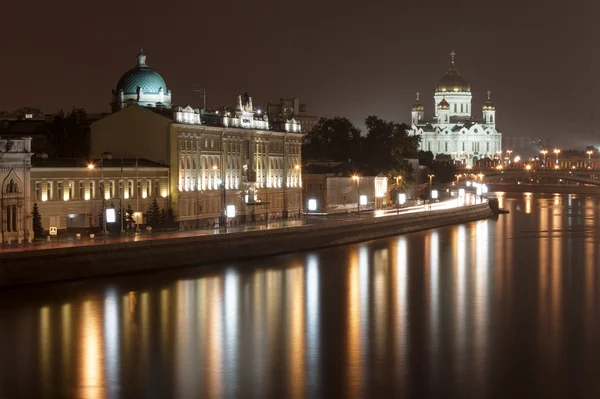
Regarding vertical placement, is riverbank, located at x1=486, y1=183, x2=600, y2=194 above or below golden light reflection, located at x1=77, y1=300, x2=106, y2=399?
above

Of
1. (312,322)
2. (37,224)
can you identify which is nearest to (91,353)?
(312,322)

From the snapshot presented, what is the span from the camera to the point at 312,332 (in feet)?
88.2

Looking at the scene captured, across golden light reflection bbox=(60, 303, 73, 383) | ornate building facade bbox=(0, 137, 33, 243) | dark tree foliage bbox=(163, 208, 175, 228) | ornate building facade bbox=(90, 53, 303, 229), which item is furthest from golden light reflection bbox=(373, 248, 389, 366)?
ornate building facade bbox=(0, 137, 33, 243)

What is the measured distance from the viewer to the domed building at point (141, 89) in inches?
2052

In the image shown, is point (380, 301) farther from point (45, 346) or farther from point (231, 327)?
point (45, 346)

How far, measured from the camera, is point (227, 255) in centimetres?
3938

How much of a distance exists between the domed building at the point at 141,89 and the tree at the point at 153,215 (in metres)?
7.38

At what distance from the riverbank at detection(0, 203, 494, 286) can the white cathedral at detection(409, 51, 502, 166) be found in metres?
102

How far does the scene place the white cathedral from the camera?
507 feet

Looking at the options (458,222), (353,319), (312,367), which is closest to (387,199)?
(458,222)

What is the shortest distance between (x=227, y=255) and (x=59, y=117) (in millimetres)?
21400

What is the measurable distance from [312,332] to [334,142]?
165ft

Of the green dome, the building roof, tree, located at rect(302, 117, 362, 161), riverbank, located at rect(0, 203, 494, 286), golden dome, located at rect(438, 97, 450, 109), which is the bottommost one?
riverbank, located at rect(0, 203, 494, 286)

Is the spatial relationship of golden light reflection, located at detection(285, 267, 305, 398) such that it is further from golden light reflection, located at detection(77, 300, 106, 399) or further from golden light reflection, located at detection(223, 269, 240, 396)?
golden light reflection, located at detection(77, 300, 106, 399)
